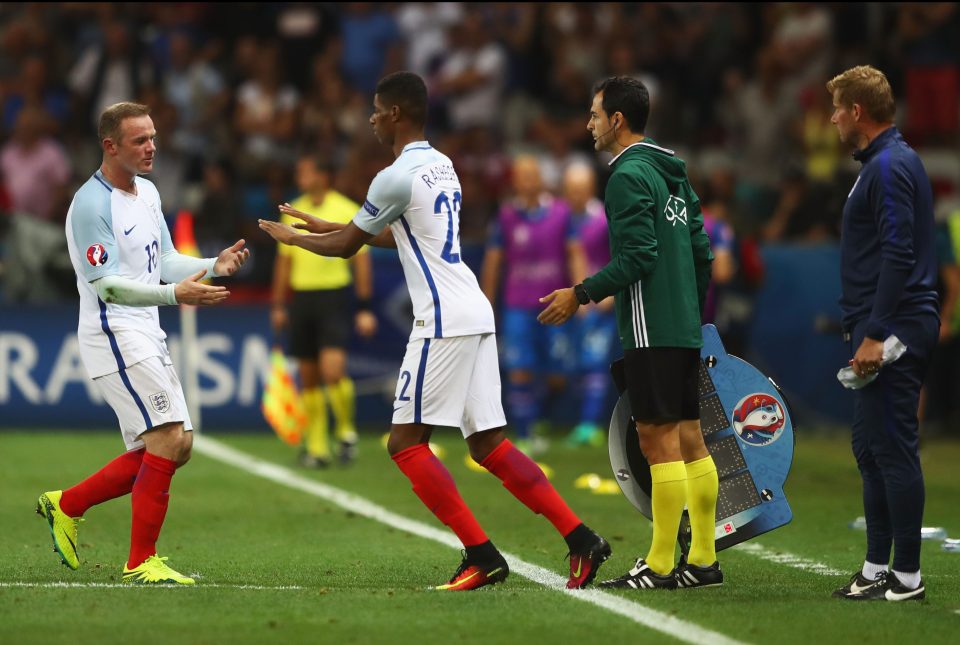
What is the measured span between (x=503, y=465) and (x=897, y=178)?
2.13 metres

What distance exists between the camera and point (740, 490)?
771 centimetres

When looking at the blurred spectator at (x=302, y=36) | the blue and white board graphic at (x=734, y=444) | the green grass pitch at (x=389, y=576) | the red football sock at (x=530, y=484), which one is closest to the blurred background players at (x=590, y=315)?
the green grass pitch at (x=389, y=576)

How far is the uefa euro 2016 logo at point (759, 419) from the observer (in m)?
7.73

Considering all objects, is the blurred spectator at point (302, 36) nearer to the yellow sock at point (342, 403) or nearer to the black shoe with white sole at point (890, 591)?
the yellow sock at point (342, 403)

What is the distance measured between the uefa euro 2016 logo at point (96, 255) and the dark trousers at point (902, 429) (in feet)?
11.0

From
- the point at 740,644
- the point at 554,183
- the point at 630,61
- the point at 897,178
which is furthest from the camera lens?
the point at 630,61

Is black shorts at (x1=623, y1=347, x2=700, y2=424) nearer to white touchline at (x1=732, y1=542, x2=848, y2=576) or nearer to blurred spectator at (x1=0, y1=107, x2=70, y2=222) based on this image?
white touchline at (x1=732, y1=542, x2=848, y2=576)

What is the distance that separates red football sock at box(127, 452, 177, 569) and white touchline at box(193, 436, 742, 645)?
1754 mm

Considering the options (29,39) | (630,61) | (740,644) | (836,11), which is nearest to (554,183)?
(630,61)

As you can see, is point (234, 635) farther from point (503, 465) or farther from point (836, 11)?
point (836, 11)

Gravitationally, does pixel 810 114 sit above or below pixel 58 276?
above

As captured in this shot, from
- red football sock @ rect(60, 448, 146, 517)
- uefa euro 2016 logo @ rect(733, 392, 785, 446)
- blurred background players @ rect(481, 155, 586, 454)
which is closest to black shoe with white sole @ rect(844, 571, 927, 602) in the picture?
uefa euro 2016 logo @ rect(733, 392, 785, 446)

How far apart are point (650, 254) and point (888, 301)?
1020 mm

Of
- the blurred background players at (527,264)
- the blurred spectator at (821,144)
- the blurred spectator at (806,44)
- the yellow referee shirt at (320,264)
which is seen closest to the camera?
the yellow referee shirt at (320,264)
